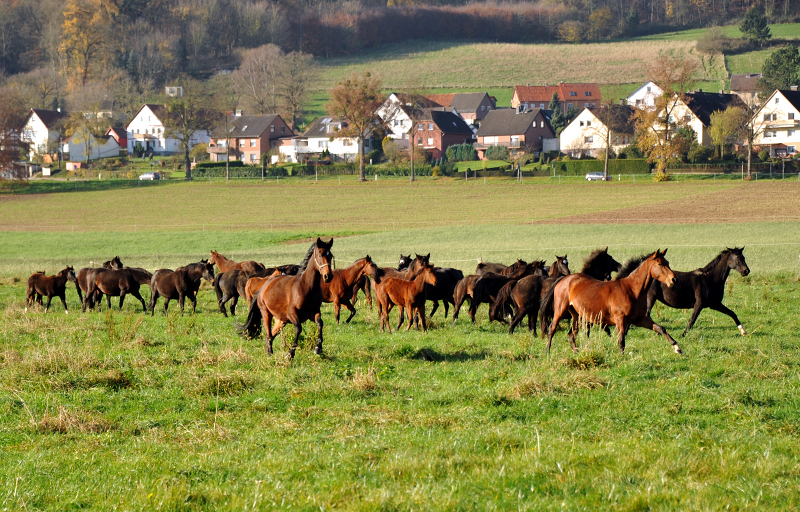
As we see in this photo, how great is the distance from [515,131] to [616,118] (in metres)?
18.7

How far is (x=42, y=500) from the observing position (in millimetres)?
6512

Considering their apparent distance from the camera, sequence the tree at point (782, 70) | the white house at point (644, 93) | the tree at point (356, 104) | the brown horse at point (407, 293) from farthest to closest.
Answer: the white house at point (644, 93)
the tree at point (782, 70)
the tree at point (356, 104)
the brown horse at point (407, 293)

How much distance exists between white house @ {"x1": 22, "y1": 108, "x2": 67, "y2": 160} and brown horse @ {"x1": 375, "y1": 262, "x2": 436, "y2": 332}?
11223cm

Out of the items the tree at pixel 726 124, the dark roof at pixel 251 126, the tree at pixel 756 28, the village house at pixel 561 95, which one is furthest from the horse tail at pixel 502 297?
the tree at pixel 756 28

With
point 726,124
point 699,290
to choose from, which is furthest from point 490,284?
point 726,124

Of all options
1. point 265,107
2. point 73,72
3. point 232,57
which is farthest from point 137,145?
point 232,57

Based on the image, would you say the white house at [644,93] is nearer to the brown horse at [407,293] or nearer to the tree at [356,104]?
the tree at [356,104]

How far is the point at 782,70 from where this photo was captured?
361ft

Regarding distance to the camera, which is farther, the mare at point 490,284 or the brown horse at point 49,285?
the brown horse at point 49,285

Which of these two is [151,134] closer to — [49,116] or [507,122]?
[49,116]

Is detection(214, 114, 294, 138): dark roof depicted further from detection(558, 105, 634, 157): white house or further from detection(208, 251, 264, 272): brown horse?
detection(208, 251, 264, 272): brown horse

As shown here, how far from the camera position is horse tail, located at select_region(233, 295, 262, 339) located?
13688 millimetres

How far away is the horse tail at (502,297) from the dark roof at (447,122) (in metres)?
99.7

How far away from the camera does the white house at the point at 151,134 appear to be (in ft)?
419
